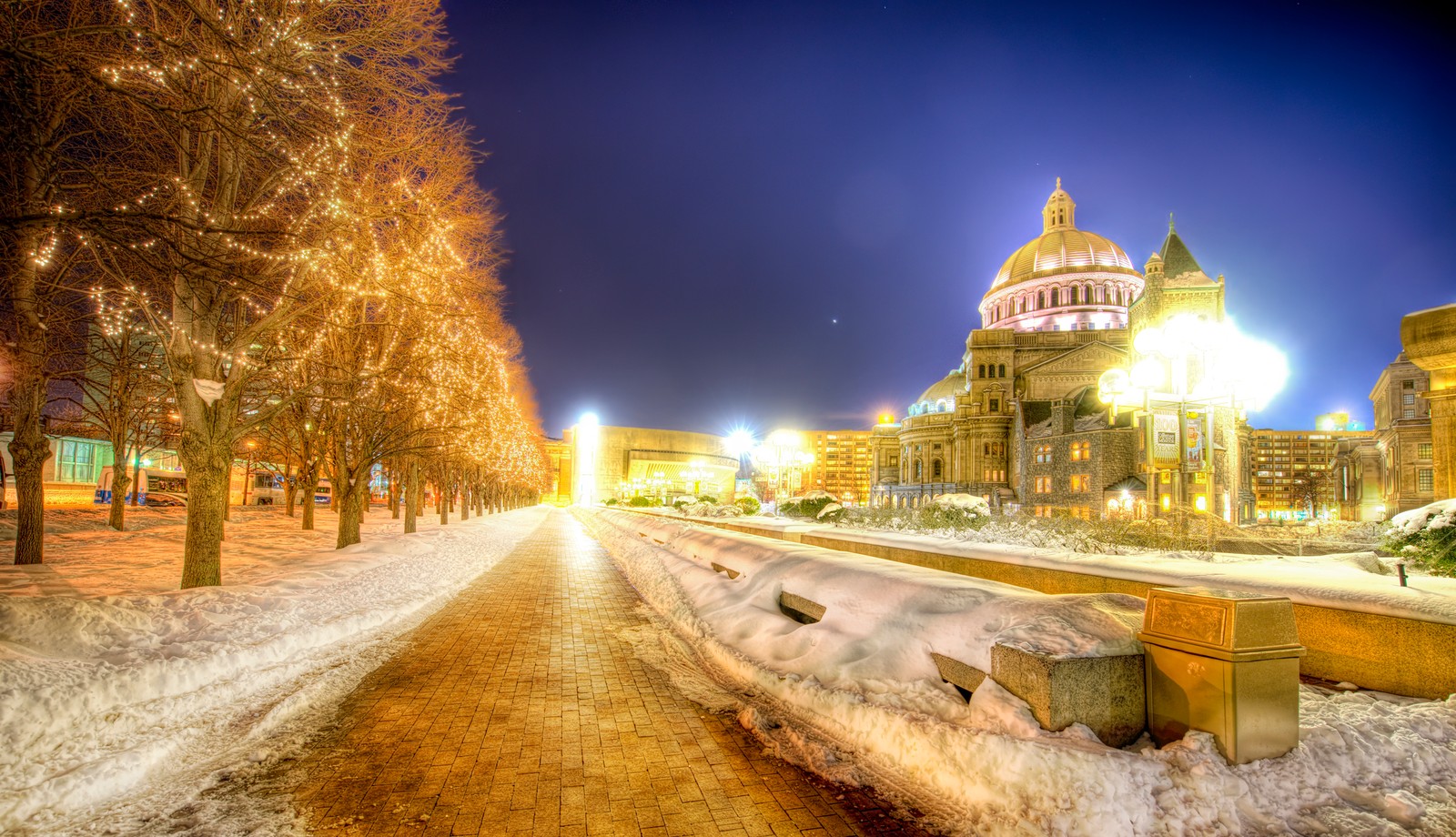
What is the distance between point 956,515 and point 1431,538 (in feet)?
43.1

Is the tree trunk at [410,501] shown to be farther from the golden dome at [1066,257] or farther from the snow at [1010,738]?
the golden dome at [1066,257]

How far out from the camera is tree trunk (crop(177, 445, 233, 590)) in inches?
385

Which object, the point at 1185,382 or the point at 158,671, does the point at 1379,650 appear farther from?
the point at 158,671

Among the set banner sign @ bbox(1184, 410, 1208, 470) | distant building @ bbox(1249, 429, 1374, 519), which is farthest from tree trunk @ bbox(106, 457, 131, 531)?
distant building @ bbox(1249, 429, 1374, 519)

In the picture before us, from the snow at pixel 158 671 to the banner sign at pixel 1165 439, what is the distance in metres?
15.4

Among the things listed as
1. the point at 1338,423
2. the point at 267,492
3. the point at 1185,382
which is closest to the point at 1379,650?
the point at 1185,382

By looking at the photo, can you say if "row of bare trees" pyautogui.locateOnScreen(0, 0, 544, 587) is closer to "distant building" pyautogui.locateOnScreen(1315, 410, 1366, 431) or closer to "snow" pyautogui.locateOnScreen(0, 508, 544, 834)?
"snow" pyautogui.locateOnScreen(0, 508, 544, 834)

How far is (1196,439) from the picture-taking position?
16531 mm

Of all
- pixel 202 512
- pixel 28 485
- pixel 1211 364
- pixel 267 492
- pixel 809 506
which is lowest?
pixel 267 492

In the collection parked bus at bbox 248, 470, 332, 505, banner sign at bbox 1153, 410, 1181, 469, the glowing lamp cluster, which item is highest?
the glowing lamp cluster

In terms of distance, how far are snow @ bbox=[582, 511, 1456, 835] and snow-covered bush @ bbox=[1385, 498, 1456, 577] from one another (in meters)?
3.88

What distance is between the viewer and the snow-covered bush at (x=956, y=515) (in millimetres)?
20203

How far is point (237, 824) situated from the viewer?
3783mm

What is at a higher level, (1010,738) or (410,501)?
(410,501)
